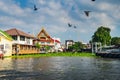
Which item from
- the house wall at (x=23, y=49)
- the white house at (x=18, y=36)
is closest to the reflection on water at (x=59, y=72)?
the house wall at (x=23, y=49)

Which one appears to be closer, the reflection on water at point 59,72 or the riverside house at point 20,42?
the reflection on water at point 59,72

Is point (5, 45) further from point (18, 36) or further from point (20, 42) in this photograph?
point (20, 42)

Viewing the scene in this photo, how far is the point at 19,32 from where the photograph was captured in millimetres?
108438

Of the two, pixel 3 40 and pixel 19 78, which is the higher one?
pixel 3 40

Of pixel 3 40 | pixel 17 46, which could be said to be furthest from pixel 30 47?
pixel 3 40

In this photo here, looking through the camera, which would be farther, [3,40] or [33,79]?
[3,40]

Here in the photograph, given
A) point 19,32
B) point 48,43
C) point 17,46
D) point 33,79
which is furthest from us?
point 48,43

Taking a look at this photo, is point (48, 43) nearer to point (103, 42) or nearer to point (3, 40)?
point (103, 42)

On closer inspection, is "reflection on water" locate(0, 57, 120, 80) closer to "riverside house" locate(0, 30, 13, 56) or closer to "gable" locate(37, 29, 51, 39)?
"riverside house" locate(0, 30, 13, 56)

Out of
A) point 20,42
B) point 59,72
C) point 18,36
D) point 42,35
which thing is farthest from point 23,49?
point 59,72

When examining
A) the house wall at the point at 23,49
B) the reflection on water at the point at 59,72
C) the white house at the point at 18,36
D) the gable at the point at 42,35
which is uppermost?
the gable at the point at 42,35

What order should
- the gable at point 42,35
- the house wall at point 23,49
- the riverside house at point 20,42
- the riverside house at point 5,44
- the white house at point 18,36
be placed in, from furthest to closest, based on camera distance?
the gable at point 42,35
the white house at point 18,36
the riverside house at point 20,42
the house wall at point 23,49
the riverside house at point 5,44

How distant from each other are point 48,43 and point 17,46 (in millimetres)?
63375

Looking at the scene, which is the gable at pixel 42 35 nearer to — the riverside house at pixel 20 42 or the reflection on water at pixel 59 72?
the riverside house at pixel 20 42
